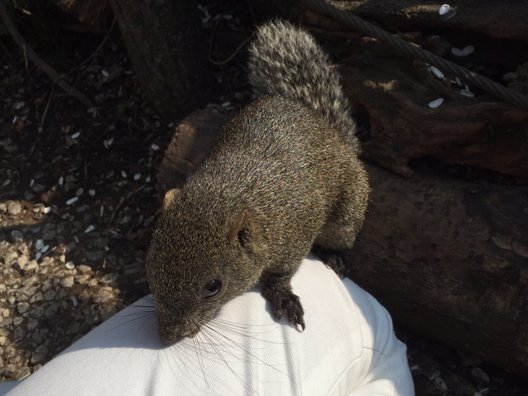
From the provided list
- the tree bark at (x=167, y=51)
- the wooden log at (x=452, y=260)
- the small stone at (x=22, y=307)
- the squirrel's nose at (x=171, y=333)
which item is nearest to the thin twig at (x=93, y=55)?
the tree bark at (x=167, y=51)

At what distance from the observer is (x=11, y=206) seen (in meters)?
3.59

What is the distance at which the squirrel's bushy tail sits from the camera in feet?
8.72

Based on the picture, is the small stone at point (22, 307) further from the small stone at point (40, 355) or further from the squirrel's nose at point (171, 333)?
the squirrel's nose at point (171, 333)

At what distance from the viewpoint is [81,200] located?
3562 millimetres

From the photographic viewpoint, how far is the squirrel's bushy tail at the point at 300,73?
2658 millimetres

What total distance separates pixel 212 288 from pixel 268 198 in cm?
39

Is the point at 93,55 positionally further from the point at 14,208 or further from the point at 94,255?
the point at 94,255

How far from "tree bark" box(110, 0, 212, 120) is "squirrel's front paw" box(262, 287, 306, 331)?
5.49ft

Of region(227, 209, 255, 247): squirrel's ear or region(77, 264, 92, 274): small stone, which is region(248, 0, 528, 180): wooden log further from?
region(77, 264, 92, 274): small stone

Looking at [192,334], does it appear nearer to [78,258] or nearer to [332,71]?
[332,71]

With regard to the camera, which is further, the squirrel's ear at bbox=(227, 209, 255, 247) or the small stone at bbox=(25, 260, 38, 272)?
the small stone at bbox=(25, 260, 38, 272)

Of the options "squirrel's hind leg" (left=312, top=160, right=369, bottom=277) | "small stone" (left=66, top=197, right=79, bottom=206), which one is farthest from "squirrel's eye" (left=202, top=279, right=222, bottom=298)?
"small stone" (left=66, top=197, right=79, bottom=206)

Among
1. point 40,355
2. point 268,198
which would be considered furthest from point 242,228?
point 40,355

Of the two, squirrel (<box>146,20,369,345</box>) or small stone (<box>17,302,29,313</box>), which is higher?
squirrel (<box>146,20,369,345</box>)
